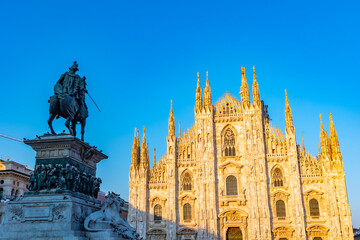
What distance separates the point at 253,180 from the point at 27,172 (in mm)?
31754

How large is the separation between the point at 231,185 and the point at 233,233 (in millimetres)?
4894

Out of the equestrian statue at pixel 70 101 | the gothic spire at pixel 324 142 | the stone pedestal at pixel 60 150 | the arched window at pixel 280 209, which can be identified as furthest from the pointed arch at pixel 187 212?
the stone pedestal at pixel 60 150

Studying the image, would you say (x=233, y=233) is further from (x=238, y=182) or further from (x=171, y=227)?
(x=171, y=227)

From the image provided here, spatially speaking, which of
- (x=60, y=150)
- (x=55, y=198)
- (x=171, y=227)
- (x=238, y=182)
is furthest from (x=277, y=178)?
(x=55, y=198)

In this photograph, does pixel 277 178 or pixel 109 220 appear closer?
pixel 109 220

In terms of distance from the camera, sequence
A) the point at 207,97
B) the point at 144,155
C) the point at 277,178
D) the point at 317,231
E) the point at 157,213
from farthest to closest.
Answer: the point at 207,97 < the point at 144,155 < the point at 157,213 < the point at 277,178 < the point at 317,231

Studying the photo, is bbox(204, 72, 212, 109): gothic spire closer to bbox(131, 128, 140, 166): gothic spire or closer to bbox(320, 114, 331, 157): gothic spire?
bbox(131, 128, 140, 166): gothic spire

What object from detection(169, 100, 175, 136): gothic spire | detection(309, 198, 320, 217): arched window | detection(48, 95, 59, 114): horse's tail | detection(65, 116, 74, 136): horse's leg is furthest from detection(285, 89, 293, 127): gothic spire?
detection(48, 95, 59, 114): horse's tail

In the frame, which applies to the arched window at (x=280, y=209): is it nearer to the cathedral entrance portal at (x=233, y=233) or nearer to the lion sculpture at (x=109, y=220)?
the cathedral entrance portal at (x=233, y=233)

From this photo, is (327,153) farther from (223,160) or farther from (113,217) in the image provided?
(113,217)

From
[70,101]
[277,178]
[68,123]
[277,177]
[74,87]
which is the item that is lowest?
[68,123]

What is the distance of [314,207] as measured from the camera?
124 feet

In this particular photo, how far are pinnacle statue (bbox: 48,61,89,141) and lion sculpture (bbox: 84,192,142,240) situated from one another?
8.77 feet

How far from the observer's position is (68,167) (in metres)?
12.0
